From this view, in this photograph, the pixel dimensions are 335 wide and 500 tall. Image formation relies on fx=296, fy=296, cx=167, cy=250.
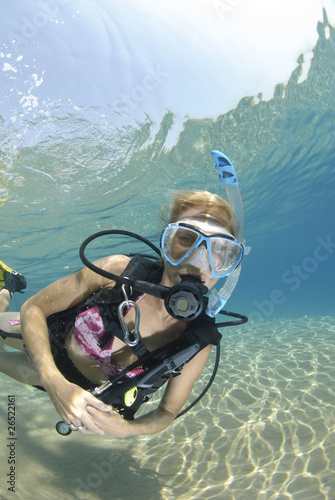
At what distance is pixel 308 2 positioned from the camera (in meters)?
10.1

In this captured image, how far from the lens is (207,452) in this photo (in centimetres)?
493

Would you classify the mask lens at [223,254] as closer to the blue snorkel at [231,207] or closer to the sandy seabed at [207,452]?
the blue snorkel at [231,207]

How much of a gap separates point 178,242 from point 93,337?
1.41 meters

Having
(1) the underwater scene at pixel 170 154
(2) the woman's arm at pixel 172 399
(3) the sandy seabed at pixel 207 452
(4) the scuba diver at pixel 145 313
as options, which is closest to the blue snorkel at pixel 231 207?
(4) the scuba diver at pixel 145 313

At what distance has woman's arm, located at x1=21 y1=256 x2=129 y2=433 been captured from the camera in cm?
219

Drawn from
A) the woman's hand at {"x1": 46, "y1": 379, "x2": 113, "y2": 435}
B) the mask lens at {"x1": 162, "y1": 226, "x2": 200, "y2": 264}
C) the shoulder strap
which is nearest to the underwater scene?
the mask lens at {"x1": 162, "y1": 226, "x2": 200, "y2": 264}

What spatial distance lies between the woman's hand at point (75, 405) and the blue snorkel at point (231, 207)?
1441 millimetres

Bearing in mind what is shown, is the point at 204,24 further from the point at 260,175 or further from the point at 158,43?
the point at 260,175

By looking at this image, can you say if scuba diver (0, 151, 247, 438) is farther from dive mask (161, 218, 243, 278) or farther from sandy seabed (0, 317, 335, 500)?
sandy seabed (0, 317, 335, 500)

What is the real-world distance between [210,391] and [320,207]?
35869 mm

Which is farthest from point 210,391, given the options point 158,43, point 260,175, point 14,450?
point 260,175

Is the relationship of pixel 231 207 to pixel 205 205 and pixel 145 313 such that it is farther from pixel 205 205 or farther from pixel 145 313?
pixel 145 313

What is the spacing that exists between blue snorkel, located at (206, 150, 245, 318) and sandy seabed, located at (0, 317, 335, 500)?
2754 mm

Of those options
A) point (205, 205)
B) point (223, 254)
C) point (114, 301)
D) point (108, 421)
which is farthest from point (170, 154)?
point (108, 421)
